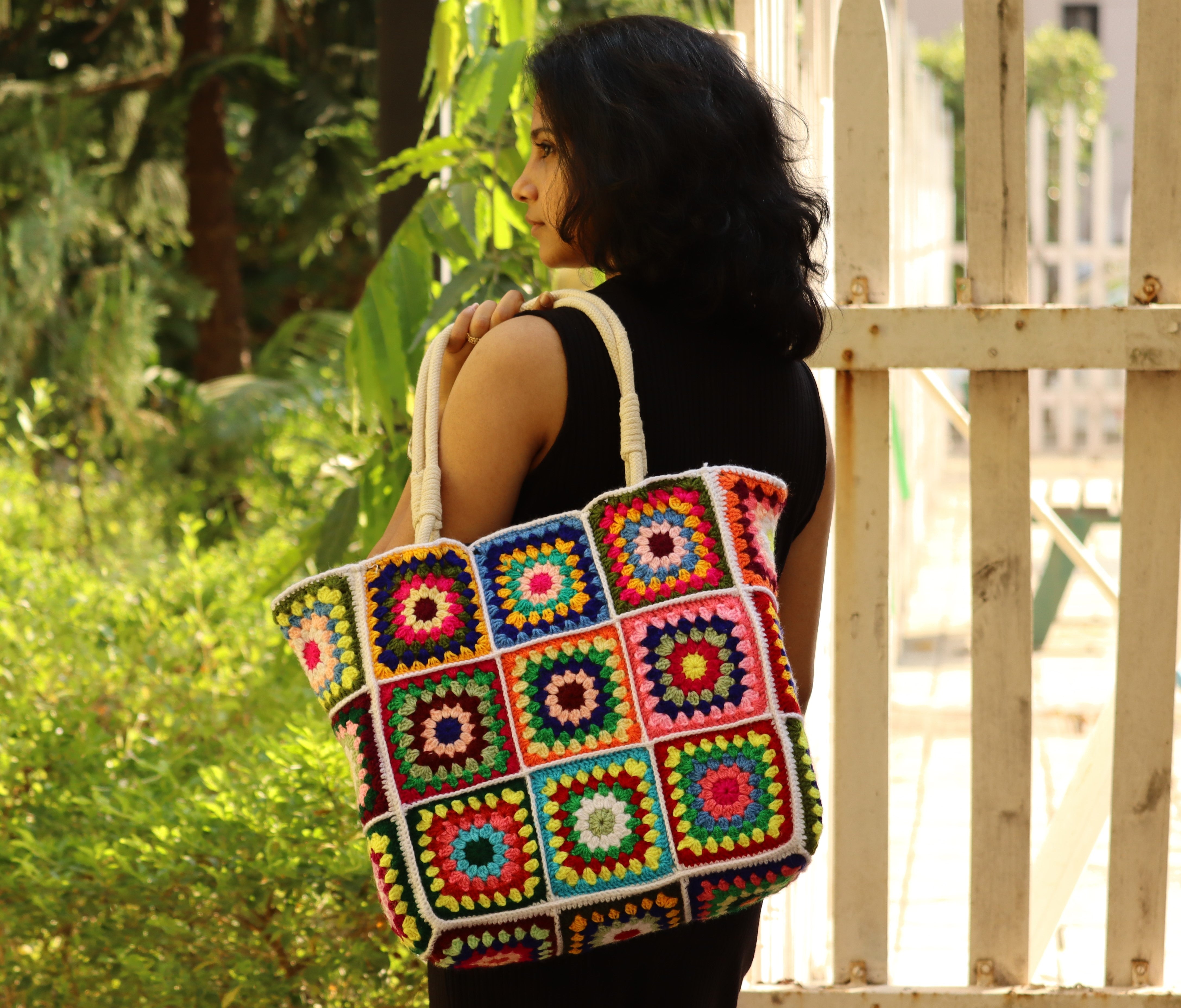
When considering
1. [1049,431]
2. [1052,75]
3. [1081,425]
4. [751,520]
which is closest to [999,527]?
[751,520]

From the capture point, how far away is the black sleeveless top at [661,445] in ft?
4.43

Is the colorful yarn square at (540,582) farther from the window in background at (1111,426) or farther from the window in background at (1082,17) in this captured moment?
the window in background at (1082,17)

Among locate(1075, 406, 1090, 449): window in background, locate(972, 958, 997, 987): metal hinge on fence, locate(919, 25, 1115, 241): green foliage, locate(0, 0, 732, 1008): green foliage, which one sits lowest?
locate(1075, 406, 1090, 449): window in background

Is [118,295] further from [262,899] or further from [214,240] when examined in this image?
[262,899]

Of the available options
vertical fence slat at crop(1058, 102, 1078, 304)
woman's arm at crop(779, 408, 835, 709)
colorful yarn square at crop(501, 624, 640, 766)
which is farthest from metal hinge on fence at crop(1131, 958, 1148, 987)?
vertical fence slat at crop(1058, 102, 1078, 304)

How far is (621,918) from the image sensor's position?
1.33 meters

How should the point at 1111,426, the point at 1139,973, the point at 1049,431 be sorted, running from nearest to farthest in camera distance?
the point at 1139,973 → the point at 1049,431 → the point at 1111,426

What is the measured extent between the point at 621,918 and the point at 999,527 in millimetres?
1199

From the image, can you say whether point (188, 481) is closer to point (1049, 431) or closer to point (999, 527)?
point (999, 527)

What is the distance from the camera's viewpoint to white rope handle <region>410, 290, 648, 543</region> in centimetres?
133

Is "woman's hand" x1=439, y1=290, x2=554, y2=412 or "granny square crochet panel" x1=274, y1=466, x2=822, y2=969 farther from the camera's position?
"woman's hand" x1=439, y1=290, x2=554, y2=412

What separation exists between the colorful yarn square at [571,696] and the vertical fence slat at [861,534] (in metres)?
1.04

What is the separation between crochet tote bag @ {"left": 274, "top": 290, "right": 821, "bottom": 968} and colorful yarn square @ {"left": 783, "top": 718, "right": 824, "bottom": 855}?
0.05 ft

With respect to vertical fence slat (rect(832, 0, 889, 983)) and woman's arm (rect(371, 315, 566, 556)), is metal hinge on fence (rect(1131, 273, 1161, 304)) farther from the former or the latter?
woman's arm (rect(371, 315, 566, 556))
